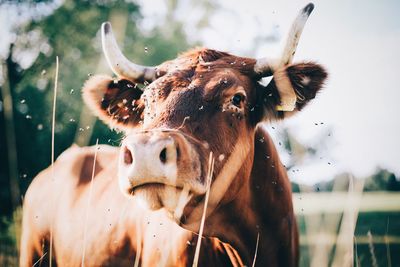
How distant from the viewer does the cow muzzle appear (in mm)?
2258

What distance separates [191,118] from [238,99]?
528 millimetres

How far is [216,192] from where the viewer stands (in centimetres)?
289

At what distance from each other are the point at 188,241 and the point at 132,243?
1.04 m

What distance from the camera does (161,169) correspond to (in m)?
2.29

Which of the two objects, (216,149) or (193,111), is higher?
(193,111)

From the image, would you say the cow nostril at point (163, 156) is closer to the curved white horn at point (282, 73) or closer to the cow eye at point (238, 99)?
the cow eye at point (238, 99)

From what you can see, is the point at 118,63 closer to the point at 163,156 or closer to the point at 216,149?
the point at 216,149

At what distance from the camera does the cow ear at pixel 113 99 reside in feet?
13.1

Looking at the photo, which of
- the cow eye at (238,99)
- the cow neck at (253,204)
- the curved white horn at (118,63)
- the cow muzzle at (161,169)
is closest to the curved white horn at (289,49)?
the cow eye at (238,99)

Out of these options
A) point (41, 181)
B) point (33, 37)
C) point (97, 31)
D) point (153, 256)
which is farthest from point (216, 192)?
point (97, 31)

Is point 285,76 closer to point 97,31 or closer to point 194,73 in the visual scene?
point 194,73

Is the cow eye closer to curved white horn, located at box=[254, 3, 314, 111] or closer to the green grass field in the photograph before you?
curved white horn, located at box=[254, 3, 314, 111]

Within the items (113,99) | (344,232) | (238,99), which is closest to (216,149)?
(238,99)

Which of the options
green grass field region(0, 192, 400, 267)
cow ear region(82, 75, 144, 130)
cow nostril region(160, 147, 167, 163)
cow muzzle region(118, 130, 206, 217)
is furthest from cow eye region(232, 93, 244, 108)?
cow ear region(82, 75, 144, 130)
